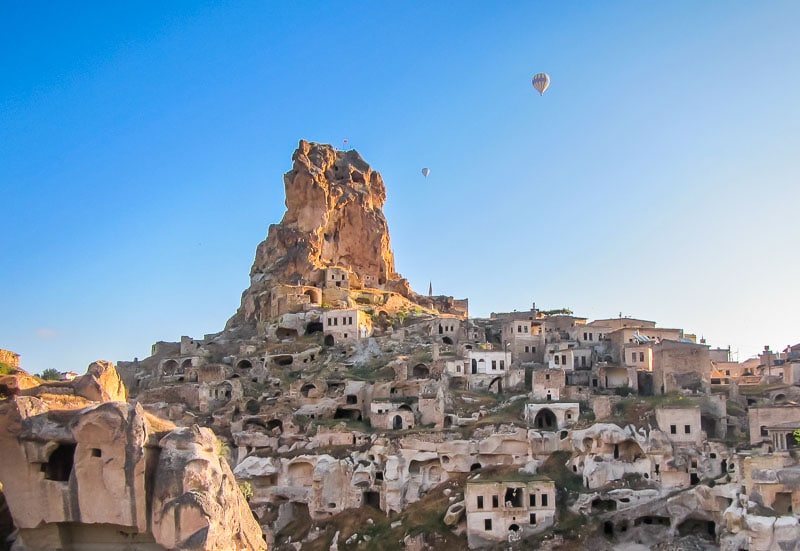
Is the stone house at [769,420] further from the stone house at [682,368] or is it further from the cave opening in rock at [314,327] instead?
the cave opening in rock at [314,327]

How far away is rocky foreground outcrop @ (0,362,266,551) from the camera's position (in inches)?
755

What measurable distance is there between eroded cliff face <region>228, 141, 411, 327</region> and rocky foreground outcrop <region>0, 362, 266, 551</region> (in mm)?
68229

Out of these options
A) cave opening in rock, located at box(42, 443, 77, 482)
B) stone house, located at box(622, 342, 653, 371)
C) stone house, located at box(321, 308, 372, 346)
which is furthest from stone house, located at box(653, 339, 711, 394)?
cave opening in rock, located at box(42, 443, 77, 482)

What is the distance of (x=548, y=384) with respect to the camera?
5803 centimetres

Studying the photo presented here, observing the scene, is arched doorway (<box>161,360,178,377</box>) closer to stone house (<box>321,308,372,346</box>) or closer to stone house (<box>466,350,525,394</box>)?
stone house (<box>321,308,372,346</box>)

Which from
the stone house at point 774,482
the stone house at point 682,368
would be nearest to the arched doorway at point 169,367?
the stone house at point 682,368

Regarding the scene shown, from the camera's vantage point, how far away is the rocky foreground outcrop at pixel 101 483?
19.2 m

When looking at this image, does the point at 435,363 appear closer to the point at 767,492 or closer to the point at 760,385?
the point at 760,385

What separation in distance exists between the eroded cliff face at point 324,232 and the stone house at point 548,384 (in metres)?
36.1

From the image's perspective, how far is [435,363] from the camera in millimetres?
65500

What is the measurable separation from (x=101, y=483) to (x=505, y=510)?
1306 inches

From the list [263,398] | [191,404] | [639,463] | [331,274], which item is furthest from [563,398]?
[331,274]

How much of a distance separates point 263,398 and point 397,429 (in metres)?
11.7

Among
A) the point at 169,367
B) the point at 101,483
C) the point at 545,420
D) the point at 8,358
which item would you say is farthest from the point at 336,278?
the point at 101,483
